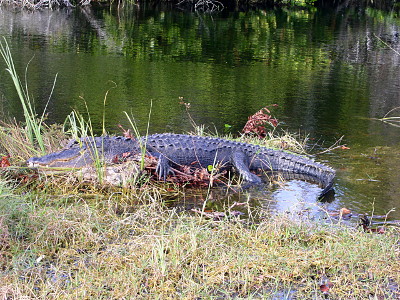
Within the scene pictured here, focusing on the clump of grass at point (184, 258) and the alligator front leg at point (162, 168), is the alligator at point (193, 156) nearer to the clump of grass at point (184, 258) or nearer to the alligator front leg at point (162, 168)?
the alligator front leg at point (162, 168)

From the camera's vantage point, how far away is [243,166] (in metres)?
5.58

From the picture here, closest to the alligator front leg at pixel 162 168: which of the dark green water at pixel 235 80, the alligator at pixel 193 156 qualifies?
the alligator at pixel 193 156

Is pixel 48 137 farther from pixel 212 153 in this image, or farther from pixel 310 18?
pixel 310 18

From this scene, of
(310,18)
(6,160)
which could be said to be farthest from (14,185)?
(310,18)

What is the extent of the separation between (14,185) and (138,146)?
4.13 feet

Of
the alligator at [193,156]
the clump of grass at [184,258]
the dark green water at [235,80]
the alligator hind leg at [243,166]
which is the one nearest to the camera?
the clump of grass at [184,258]

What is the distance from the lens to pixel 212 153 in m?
5.66

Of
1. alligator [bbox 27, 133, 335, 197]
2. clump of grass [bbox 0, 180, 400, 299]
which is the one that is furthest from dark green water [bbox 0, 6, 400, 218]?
clump of grass [bbox 0, 180, 400, 299]

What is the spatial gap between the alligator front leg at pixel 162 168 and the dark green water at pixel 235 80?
37.8 inches

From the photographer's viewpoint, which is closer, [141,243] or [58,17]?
[141,243]

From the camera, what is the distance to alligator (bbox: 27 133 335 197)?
512cm

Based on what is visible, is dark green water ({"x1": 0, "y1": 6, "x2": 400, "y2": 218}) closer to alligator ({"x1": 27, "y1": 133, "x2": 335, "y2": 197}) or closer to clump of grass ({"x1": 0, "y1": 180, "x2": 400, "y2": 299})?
alligator ({"x1": 27, "y1": 133, "x2": 335, "y2": 197})

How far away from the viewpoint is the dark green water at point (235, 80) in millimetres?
6238

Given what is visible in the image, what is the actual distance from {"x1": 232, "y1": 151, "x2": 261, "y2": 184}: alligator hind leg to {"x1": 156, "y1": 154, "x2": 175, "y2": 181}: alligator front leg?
2.40 ft
